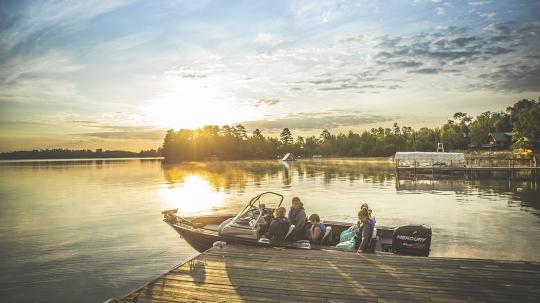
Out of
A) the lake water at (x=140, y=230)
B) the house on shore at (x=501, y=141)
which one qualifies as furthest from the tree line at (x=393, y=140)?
the lake water at (x=140, y=230)

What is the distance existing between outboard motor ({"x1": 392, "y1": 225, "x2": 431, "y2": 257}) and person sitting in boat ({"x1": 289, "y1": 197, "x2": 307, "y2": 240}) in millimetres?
2854

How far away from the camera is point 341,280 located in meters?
8.05

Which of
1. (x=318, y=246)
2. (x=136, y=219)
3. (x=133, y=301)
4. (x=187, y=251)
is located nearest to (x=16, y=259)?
(x=187, y=251)

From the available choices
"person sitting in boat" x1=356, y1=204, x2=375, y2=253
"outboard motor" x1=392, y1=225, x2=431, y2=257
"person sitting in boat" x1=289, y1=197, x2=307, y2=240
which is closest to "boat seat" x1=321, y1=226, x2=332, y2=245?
"person sitting in boat" x1=289, y1=197, x2=307, y2=240

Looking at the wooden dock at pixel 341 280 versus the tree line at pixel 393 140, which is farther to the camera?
the tree line at pixel 393 140

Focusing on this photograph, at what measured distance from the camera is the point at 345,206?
1171 inches

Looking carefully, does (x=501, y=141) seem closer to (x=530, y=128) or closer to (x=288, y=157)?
(x=530, y=128)

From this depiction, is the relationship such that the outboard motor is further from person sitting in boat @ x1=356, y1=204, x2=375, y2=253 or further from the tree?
the tree

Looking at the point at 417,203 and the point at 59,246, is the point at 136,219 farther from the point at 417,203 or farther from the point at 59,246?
the point at 417,203

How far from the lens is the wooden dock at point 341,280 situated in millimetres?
7242

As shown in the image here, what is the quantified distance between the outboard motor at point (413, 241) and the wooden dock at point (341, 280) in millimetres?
1030

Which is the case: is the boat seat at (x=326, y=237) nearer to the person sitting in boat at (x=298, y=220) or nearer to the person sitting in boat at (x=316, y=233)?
the person sitting in boat at (x=316, y=233)

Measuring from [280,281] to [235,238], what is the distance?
3.89 metres

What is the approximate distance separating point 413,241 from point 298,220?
351cm
